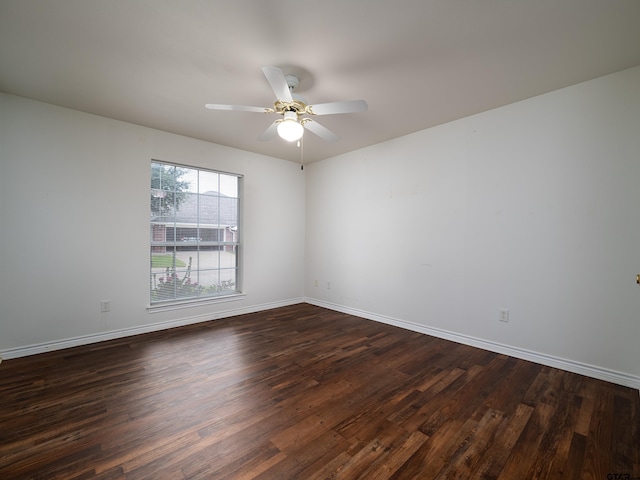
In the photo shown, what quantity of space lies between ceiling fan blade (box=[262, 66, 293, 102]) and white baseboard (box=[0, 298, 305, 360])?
315cm

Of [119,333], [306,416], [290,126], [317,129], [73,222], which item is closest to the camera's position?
[306,416]

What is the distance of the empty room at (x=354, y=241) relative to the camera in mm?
1637

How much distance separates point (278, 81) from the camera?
1885 millimetres

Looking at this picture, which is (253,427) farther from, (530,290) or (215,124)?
(215,124)

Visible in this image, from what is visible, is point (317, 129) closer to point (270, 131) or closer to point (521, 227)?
point (270, 131)

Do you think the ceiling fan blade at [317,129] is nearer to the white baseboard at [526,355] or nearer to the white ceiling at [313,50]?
the white ceiling at [313,50]

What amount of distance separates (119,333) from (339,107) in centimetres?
348

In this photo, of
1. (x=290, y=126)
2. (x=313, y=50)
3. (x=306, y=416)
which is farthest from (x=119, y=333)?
(x=313, y=50)

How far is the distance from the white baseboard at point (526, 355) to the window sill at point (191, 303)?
2019mm

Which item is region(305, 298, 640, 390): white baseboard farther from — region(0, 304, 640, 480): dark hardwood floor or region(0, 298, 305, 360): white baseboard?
region(0, 298, 305, 360): white baseboard

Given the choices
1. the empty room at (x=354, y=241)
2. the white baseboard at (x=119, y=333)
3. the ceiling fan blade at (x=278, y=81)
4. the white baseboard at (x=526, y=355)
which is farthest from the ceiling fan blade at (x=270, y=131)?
the white baseboard at (x=526, y=355)

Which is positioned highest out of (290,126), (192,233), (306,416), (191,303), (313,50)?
(313,50)

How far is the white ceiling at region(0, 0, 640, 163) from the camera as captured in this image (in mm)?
1672

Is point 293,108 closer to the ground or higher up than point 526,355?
higher up
